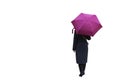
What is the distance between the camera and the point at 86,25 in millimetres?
19688

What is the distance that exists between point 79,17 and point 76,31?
0.96ft

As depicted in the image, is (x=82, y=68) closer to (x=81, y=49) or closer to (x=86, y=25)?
(x=81, y=49)

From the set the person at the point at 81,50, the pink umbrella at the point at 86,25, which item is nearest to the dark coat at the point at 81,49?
the person at the point at 81,50

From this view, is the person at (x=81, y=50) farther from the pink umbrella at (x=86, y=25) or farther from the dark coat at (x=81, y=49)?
the pink umbrella at (x=86, y=25)

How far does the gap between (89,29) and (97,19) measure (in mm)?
335

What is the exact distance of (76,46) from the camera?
794 inches

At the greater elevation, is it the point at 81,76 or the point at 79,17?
the point at 79,17

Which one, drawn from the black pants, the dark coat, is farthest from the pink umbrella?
the black pants

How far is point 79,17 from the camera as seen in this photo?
19.9 m

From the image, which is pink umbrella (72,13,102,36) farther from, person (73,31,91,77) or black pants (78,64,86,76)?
black pants (78,64,86,76)

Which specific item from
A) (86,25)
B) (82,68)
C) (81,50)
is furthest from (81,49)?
(86,25)

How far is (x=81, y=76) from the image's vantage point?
20.2 meters

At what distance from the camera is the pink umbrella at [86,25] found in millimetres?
19703

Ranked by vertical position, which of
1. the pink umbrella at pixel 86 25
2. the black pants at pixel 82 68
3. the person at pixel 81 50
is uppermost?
the pink umbrella at pixel 86 25
